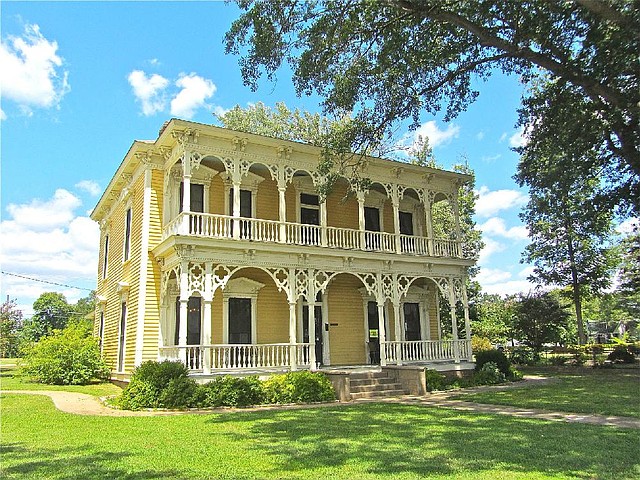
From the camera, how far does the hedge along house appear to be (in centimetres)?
1468

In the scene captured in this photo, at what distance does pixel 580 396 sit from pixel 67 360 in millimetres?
16838

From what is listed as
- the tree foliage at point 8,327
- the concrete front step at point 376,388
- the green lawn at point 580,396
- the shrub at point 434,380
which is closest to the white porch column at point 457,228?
the shrub at point 434,380

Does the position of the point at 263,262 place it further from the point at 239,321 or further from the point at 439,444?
the point at 439,444

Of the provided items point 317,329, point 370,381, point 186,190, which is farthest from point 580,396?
point 186,190

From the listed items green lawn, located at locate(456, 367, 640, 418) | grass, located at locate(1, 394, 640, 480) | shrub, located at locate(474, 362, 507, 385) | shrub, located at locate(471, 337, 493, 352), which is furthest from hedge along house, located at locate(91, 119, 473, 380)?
shrub, located at locate(471, 337, 493, 352)

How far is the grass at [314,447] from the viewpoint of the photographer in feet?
18.8

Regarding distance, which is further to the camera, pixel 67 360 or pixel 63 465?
pixel 67 360

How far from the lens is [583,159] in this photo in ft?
57.9

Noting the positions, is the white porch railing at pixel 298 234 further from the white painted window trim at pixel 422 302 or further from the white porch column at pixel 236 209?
the white painted window trim at pixel 422 302

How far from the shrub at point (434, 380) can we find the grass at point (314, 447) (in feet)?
17.2

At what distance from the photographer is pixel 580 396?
43.0 feet

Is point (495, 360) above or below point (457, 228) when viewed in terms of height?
below

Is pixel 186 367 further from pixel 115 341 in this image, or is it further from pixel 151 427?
pixel 115 341

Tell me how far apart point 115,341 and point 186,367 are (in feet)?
22.6
